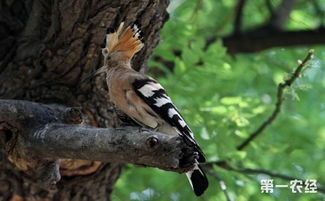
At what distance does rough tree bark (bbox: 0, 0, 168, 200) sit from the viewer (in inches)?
135

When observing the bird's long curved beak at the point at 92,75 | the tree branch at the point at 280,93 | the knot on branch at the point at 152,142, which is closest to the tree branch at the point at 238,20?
the tree branch at the point at 280,93

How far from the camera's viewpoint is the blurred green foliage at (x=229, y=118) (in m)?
4.44

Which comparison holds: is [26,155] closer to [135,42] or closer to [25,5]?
[135,42]

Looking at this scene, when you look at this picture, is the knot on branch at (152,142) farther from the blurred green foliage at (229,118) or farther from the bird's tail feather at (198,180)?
the blurred green foliage at (229,118)

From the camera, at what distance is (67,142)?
114 inches

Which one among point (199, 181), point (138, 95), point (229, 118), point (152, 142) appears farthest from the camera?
point (229, 118)

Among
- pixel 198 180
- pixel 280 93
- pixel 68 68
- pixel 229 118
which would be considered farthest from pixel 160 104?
pixel 229 118

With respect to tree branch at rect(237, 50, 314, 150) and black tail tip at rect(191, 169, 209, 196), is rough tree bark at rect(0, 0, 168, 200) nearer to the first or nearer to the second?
black tail tip at rect(191, 169, 209, 196)

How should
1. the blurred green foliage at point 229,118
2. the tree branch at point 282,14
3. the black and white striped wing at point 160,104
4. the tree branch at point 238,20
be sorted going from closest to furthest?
the black and white striped wing at point 160,104
the blurred green foliage at point 229,118
the tree branch at point 238,20
the tree branch at point 282,14

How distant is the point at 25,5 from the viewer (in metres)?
3.95

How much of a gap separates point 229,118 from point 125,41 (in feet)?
4.09

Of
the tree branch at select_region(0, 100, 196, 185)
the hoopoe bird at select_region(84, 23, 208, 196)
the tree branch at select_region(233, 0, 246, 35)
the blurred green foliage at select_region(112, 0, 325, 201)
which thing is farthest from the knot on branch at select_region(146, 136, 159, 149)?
the tree branch at select_region(233, 0, 246, 35)

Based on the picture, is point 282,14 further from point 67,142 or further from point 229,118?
point 67,142

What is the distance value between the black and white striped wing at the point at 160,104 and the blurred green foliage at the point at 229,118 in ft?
2.61
